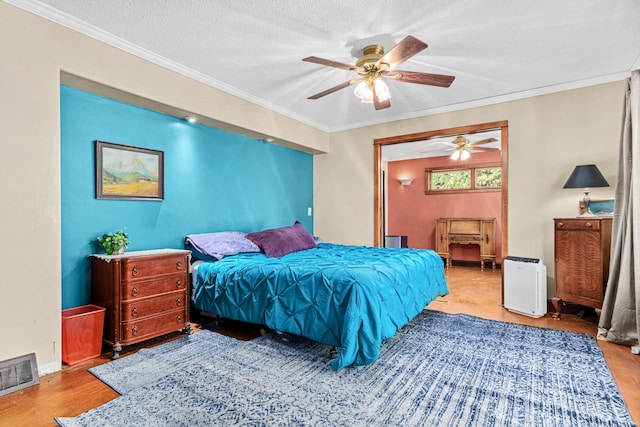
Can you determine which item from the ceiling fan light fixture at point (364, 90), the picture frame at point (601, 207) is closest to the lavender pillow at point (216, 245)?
the ceiling fan light fixture at point (364, 90)

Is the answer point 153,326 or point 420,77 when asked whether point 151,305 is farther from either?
point 420,77

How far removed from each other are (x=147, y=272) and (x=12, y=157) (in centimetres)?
119

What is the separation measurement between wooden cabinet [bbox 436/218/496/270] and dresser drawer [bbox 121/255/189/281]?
5.64 m

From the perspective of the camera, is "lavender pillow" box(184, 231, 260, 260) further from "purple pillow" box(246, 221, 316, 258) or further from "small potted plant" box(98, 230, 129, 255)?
"small potted plant" box(98, 230, 129, 255)

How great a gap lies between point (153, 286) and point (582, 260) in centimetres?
406

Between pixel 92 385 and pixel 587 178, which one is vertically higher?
pixel 587 178

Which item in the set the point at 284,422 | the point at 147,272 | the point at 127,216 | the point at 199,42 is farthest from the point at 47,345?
the point at 199,42

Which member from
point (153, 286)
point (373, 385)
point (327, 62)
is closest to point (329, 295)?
point (373, 385)

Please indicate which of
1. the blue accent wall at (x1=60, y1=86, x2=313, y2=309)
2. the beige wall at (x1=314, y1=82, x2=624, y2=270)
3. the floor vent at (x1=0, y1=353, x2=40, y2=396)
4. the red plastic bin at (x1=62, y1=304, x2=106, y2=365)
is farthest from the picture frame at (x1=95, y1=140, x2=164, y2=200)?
the beige wall at (x1=314, y1=82, x2=624, y2=270)

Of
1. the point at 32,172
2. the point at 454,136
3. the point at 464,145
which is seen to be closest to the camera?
the point at 32,172

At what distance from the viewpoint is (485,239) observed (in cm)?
673

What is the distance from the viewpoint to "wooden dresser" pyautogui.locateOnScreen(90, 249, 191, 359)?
2592 mm

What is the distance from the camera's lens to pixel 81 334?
2510 millimetres

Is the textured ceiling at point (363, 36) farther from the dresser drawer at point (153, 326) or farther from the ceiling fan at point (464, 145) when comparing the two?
the dresser drawer at point (153, 326)
